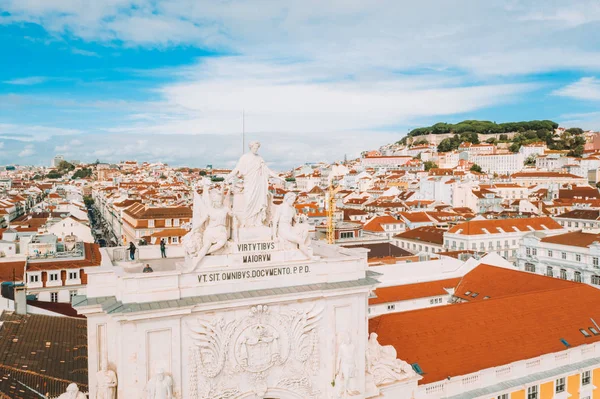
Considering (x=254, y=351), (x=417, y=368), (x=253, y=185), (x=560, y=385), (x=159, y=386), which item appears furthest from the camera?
(x=560, y=385)

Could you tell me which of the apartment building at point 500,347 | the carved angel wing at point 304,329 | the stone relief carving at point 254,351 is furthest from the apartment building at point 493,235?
the stone relief carving at point 254,351

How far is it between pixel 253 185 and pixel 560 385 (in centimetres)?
1451

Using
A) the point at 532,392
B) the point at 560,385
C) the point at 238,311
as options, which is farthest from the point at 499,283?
the point at 238,311

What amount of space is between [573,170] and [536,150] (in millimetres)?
30585

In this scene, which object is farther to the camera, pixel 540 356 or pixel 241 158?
pixel 540 356

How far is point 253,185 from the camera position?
48.8 ft

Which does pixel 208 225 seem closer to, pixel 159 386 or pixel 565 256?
pixel 159 386

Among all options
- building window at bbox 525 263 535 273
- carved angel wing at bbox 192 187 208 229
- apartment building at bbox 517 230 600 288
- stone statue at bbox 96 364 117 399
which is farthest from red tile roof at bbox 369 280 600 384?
building window at bbox 525 263 535 273

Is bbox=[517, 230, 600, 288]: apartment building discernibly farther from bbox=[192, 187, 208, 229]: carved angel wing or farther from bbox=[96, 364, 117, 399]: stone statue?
bbox=[96, 364, 117, 399]: stone statue

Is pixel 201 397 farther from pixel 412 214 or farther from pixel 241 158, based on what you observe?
pixel 412 214

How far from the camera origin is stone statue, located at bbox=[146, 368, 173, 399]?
Result: 1223 centimetres

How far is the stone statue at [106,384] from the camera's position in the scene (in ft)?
40.7

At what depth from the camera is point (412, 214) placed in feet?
266

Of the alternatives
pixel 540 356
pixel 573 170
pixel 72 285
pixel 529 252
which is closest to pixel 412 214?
pixel 529 252
